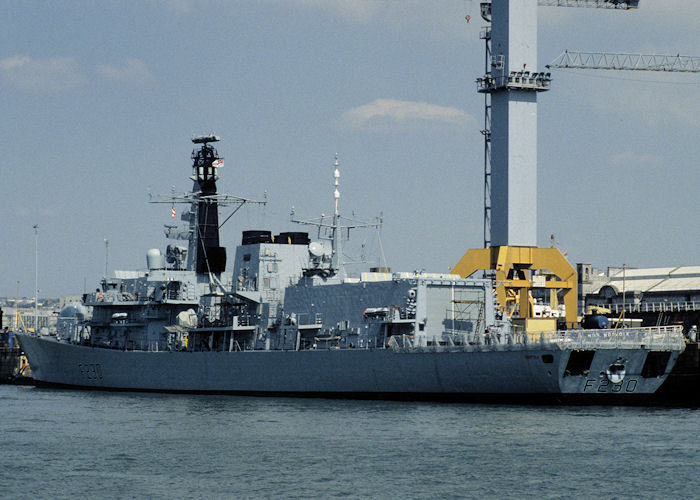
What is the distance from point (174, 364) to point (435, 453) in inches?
1030

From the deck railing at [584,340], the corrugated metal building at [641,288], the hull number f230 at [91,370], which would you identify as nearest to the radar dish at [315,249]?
the deck railing at [584,340]

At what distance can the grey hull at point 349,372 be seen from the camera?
4281 cm

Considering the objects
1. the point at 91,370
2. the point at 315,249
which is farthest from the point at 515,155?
the point at 91,370

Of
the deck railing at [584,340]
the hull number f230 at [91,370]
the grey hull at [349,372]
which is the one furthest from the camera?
the hull number f230 at [91,370]

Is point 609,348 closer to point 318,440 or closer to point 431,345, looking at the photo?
point 431,345

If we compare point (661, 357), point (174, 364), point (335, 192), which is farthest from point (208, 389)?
point (661, 357)

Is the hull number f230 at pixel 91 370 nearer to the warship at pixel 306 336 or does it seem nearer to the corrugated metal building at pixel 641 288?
the warship at pixel 306 336

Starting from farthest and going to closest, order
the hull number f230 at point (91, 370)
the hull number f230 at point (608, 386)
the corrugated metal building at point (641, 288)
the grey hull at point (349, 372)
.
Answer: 1. the corrugated metal building at point (641, 288)
2. the hull number f230 at point (91, 370)
3. the hull number f230 at point (608, 386)
4. the grey hull at point (349, 372)

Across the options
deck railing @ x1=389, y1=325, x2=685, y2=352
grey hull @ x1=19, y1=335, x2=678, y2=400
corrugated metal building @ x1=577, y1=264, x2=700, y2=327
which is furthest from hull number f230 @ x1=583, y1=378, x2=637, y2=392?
corrugated metal building @ x1=577, y1=264, x2=700, y2=327

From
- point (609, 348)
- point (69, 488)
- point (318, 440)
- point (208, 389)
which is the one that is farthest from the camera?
point (208, 389)

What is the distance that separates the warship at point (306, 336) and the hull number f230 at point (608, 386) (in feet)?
0.18

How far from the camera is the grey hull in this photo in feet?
140

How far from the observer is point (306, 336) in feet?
169

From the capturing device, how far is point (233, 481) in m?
28.6
